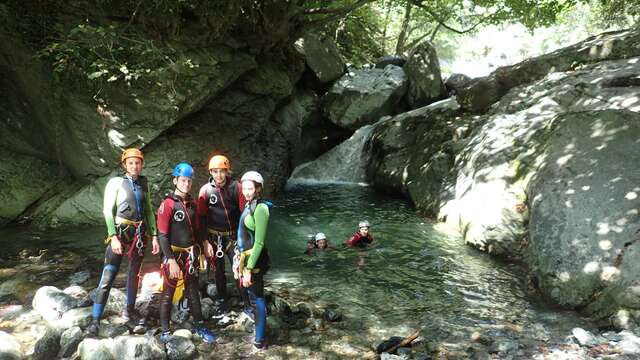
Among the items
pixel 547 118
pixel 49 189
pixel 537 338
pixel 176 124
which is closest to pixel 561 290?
pixel 537 338

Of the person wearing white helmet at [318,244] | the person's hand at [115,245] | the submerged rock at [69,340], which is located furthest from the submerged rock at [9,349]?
the person wearing white helmet at [318,244]

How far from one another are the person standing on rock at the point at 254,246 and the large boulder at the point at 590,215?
472 cm

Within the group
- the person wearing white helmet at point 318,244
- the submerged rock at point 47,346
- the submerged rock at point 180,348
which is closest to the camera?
the submerged rock at point 47,346

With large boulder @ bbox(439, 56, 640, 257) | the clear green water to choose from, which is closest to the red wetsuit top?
the clear green water

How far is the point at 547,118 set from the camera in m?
11.1

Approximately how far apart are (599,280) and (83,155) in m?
11.9

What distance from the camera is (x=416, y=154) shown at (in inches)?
620

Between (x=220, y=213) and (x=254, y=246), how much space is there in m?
1.23

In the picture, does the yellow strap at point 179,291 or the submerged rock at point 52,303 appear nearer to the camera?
the yellow strap at point 179,291

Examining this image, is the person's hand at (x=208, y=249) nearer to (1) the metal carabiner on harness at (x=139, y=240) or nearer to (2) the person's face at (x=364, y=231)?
(1) the metal carabiner on harness at (x=139, y=240)

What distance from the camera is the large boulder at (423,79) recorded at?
22875 millimetres

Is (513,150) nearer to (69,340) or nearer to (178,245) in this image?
(178,245)

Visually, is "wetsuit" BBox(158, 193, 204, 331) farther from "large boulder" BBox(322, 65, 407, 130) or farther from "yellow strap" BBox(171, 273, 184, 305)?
"large boulder" BBox(322, 65, 407, 130)

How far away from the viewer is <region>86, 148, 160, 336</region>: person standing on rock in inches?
216
